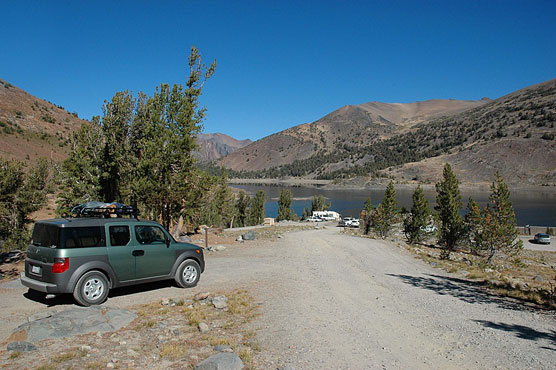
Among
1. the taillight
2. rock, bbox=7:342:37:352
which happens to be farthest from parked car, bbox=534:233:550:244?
rock, bbox=7:342:37:352

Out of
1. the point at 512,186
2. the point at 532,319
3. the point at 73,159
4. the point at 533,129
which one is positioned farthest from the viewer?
the point at 533,129

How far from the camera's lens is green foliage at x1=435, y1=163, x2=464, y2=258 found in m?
39.0

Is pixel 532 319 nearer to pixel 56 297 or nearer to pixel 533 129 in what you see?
pixel 56 297

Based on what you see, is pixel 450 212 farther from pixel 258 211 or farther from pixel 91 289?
pixel 91 289

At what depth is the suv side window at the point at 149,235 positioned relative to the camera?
28.7 feet

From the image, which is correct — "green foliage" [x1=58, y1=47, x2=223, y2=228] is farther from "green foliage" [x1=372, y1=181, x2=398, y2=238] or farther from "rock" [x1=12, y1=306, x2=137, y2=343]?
"green foliage" [x1=372, y1=181, x2=398, y2=238]

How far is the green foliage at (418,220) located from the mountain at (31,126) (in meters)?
42.4

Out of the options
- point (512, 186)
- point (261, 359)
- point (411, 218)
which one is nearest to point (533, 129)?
point (512, 186)

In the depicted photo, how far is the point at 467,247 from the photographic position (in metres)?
40.1

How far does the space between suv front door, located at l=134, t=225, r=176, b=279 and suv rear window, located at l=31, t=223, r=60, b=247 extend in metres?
1.60

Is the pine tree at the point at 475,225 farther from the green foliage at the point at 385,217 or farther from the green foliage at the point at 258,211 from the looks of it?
the green foliage at the point at 258,211

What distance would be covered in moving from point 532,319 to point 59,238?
10.2 m

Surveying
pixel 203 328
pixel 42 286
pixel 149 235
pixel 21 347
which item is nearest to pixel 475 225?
pixel 149 235

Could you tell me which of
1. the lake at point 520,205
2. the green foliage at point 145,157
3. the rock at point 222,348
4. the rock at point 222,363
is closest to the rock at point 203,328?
the rock at point 222,348
